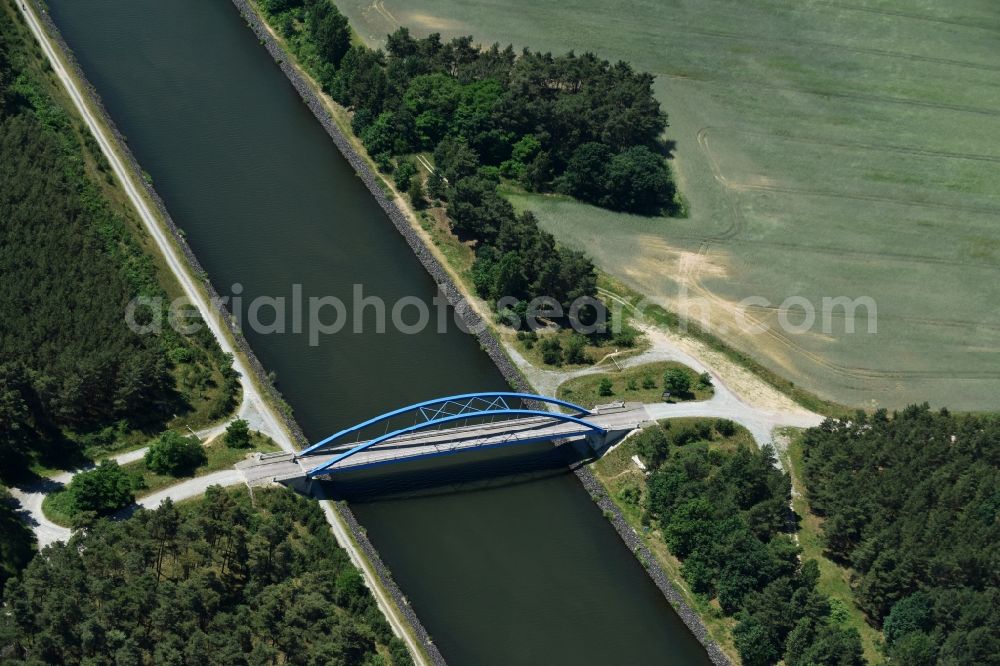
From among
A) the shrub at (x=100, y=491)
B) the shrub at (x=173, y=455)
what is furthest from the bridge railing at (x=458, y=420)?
the shrub at (x=100, y=491)

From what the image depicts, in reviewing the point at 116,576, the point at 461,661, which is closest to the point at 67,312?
the point at 116,576

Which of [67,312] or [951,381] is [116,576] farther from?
[951,381]

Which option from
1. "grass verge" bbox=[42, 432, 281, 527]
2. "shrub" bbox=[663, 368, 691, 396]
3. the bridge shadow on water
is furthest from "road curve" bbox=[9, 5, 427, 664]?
"shrub" bbox=[663, 368, 691, 396]

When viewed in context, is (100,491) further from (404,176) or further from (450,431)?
(404,176)

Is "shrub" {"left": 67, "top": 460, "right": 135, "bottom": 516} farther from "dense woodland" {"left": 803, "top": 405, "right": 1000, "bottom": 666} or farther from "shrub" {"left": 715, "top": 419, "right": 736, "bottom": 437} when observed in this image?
"dense woodland" {"left": 803, "top": 405, "right": 1000, "bottom": 666}

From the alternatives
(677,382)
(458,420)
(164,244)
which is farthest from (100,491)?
(677,382)

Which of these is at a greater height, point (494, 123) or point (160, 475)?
point (494, 123)
